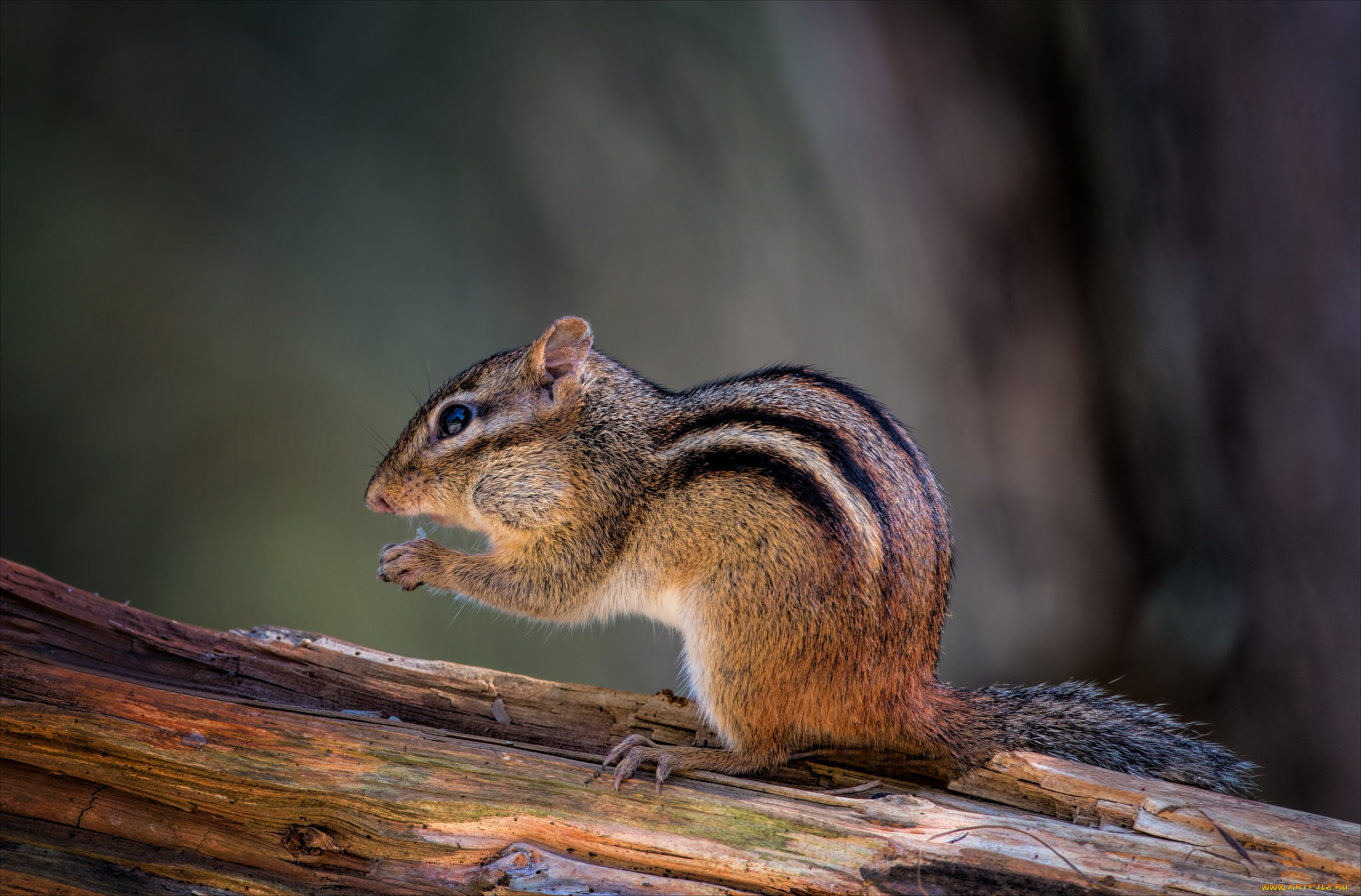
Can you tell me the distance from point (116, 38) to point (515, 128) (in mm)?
1860

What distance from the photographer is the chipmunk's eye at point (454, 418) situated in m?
3.27

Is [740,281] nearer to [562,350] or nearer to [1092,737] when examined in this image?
[562,350]

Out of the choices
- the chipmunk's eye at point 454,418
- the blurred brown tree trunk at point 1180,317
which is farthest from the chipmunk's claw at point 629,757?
the blurred brown tree trunk at point 1180,317

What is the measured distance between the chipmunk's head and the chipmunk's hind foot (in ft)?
2.64

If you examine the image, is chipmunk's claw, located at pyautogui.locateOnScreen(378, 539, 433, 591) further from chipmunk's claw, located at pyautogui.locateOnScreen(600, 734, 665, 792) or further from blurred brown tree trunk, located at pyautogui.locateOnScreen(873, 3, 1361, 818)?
blurred brown tree trunk, located at pyautogui.locateOnScreen(873, 3, 1361, 818)

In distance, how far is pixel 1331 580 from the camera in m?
3.79

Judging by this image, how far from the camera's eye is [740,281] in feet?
17.9

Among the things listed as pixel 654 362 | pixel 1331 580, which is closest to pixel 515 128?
pixel 654 362

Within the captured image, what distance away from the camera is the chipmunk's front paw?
3.22 m

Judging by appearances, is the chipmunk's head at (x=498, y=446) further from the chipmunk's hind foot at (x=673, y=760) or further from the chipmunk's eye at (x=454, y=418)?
the chipmunk's hind foot at (x=673, y=760)

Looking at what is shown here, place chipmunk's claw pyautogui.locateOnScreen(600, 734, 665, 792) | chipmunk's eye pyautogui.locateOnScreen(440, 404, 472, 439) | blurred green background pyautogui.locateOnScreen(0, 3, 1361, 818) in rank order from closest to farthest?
chipmunk's claw pyautogui.locateOnScreen(600, 734, 665, 792) → chipmunk's eye pyautogui.locateOnScreen(440, 404, 472, 439) → blurred green background pyautogui.locateOnScreen(0, 3, 1361, 818)

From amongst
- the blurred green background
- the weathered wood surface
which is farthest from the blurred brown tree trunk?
the weathered wood surface

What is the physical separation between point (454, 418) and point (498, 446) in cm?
21

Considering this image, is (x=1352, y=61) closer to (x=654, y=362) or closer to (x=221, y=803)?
(x=654, y=362)
